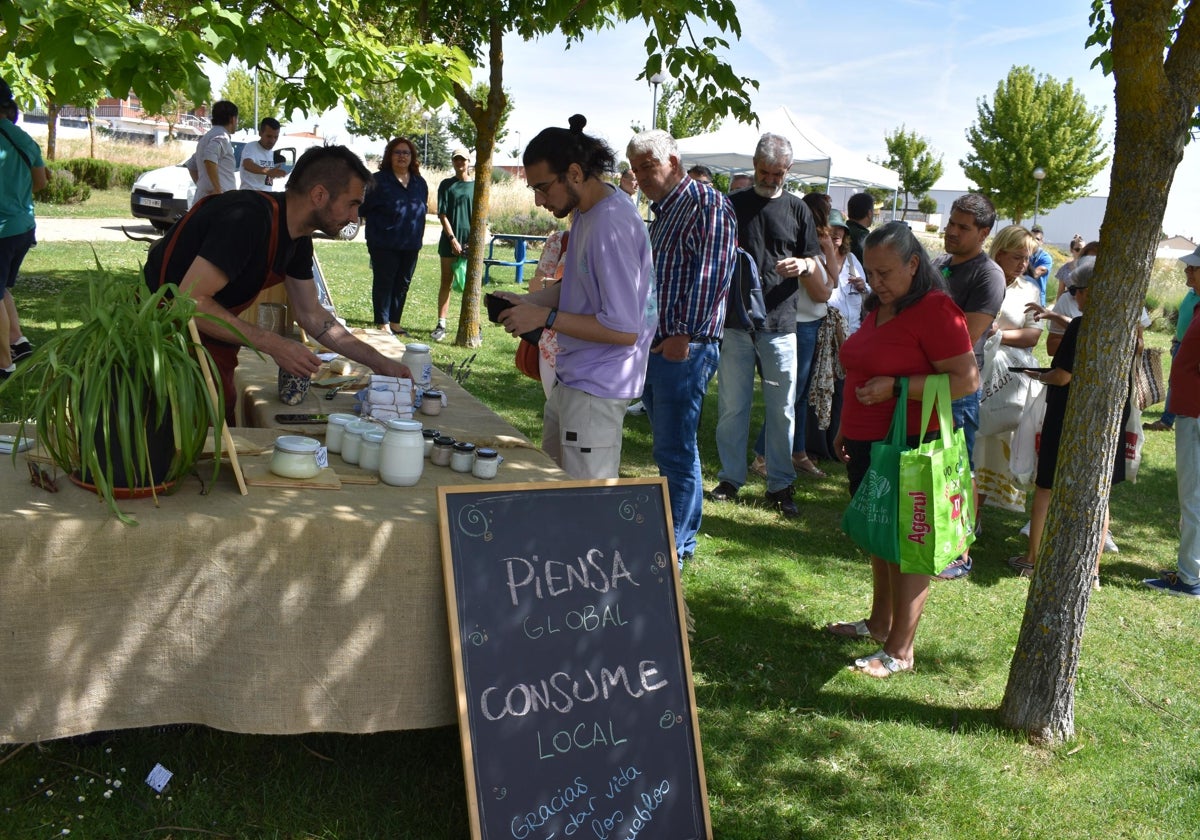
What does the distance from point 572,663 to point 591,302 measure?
133 centimetres

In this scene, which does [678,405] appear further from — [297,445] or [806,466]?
[806,466]

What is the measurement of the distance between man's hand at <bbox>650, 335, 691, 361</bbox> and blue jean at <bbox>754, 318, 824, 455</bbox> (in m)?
1.65

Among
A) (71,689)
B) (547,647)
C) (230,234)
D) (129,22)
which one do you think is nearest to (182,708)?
(71,689)

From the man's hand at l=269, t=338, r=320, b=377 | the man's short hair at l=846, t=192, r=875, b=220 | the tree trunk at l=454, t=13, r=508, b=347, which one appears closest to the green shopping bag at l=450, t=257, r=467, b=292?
the tree trunk at l=454, t=13, r=508, b=347

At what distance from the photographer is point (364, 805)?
279cm

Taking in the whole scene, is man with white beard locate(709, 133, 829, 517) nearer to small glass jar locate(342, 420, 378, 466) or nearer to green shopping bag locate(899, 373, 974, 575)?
green shopping bag locate(899, 373, 974, 575)

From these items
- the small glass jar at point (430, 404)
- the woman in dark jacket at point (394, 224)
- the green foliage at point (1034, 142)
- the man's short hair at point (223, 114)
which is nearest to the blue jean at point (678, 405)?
the small glass jar at point (430, 404)

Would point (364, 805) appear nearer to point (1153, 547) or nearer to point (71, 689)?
point (71, 689)

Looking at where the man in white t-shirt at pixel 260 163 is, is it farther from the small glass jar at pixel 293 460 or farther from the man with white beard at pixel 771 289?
the small glass jar at pixel 293 460

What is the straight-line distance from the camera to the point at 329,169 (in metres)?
3.29

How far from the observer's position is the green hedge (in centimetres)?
2420

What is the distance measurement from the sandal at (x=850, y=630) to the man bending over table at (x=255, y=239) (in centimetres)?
245

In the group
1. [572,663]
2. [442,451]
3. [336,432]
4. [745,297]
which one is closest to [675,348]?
[745,297]

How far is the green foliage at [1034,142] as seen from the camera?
42.4 m
